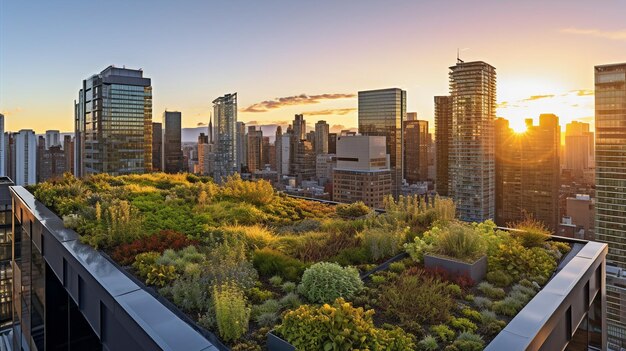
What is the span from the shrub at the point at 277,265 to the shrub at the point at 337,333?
6.01 ft

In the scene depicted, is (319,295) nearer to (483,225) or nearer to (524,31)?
(483,225)

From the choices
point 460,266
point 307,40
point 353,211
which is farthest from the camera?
point 307,40

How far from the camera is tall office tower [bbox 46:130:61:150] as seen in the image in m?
74.1

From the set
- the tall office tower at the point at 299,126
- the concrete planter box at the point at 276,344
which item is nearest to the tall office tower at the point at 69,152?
the concrete planter box at the point at 276,344

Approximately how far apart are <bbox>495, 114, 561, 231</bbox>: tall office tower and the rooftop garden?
7744 centimetres

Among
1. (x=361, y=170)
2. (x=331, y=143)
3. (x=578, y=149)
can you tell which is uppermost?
(x=331, y=143)

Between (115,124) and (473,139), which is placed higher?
(115,124)

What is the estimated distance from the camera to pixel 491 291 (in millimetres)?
4516

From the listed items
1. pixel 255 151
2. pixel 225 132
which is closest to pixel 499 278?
pixel 225 132

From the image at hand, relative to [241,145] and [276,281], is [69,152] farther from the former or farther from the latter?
[276,281]

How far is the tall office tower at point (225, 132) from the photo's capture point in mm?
116469

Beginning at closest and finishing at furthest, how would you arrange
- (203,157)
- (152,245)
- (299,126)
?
(152,245) < (203,157) < (299,126)

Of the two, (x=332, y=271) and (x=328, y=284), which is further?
(x=332, y=271)

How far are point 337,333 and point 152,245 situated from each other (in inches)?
166
